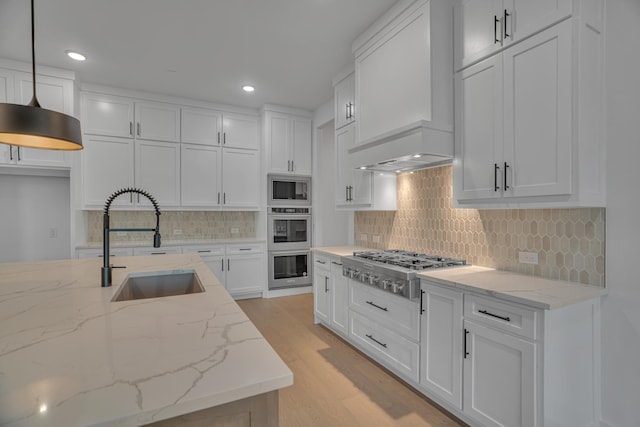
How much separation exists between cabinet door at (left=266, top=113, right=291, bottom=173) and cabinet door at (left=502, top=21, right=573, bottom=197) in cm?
332

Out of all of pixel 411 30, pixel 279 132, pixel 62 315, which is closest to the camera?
pixel 62 315

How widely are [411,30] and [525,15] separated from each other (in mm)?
774

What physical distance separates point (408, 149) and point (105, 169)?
12.3 feet

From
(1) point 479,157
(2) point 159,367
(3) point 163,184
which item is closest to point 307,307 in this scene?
(3) point 163,184

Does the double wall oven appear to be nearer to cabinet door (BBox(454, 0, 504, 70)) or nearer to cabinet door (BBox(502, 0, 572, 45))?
cabinet door (BBox(454, 0, 504, 70))

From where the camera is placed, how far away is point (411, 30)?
7.57 ft

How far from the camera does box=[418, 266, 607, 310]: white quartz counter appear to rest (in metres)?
1.51

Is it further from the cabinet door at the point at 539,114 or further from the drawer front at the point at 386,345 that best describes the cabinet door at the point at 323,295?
the cabinet door at the point at 539,114

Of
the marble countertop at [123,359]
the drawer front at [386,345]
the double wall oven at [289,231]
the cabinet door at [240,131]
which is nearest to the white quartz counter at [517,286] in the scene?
the drawer front at [386,345]

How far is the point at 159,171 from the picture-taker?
4.21m

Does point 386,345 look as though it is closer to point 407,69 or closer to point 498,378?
point 498,378

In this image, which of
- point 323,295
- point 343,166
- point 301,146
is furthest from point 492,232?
point 301,146

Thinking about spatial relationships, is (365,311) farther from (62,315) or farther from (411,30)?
(411,30)

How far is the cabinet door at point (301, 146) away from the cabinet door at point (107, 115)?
2.21 m
